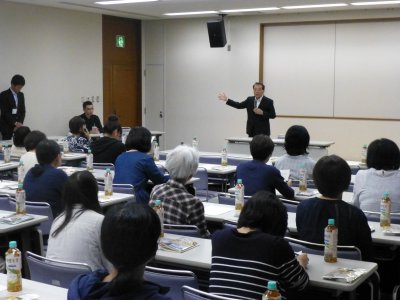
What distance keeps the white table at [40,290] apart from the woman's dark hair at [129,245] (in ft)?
3.12

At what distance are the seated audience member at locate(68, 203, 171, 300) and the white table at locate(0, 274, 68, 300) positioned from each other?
876 mm

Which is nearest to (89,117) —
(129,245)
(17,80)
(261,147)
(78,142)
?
(17,80)

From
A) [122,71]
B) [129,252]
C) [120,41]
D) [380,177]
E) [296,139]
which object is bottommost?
[380,177]

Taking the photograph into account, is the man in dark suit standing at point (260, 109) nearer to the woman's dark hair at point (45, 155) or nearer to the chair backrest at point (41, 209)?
the woman's dark hair at point (45, 155)

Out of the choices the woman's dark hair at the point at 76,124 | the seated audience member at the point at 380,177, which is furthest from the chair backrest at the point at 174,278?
the woman's dark hair at the point at 76,124

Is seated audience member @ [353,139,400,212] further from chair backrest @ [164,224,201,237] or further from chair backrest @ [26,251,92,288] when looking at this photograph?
chair backrest @ [26,251,92,288]

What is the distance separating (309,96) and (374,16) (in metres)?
1.99

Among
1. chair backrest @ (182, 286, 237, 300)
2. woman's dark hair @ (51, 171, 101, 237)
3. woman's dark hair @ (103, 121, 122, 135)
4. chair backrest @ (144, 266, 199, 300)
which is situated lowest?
chair backrest @ (144, 266, 199, 300)

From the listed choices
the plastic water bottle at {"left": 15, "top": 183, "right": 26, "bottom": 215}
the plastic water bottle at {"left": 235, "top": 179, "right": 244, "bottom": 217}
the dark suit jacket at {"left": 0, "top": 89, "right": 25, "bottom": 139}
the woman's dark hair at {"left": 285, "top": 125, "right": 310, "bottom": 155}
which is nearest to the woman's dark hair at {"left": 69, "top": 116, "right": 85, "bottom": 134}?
the dark suit jacket at {"left": 0, "top": 89, "right": 25, "bottom": 139}

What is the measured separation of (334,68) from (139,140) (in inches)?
267

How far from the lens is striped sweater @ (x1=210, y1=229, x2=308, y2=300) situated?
2.64 metres

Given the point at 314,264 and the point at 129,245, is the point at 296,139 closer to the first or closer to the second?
the point at 314,264

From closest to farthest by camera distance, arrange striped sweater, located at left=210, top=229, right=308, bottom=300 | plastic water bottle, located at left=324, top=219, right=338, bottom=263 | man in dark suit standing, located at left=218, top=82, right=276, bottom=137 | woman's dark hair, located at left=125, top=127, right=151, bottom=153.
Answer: striped sweater, located at left=210, top=229, right=308, bottom=300 < plastic water bottle, located at left=324, top=219, right=338, bottom=263 < woman's dark hair, located at left=125, top=127, right=151, bottom=153 < man in dark suit standing, located at left=218, top=82, right=276, bottom=137

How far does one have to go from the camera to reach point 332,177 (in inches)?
138
